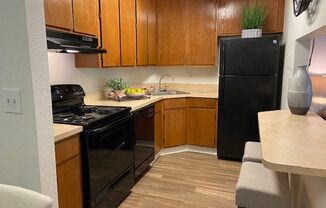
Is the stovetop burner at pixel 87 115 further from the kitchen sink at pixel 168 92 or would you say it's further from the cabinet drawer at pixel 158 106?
the kitchen sink at pixel 168 92

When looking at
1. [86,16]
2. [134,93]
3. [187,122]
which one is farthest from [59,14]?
[187,122]

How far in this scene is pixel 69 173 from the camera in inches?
66.5

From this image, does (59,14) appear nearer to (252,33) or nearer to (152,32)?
(152,32)

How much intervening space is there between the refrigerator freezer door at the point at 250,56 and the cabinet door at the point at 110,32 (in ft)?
4.52

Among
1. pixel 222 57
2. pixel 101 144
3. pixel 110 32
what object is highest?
pixel 110 32

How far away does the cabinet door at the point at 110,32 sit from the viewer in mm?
2625

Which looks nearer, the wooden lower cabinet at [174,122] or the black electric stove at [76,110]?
the black electric stove at [76,110]

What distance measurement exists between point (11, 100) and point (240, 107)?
2710mm

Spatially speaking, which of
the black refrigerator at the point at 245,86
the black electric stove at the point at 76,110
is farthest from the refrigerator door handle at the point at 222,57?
the black electric stove at the point at 76,110

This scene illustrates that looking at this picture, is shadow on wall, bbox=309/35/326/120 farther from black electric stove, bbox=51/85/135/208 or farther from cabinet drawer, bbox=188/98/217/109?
black electric stove, bbox=51/85/135/208

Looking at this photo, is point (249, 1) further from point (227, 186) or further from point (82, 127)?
point (82, 127)

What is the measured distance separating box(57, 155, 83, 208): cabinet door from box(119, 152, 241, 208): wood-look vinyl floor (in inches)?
28.1

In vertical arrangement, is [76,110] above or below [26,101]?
below

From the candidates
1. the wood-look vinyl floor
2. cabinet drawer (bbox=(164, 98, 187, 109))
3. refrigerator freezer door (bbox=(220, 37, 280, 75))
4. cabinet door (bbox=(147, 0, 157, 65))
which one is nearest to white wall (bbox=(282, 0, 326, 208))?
refrigerator freezer door (bbox=(220, 37, 280, 75))
